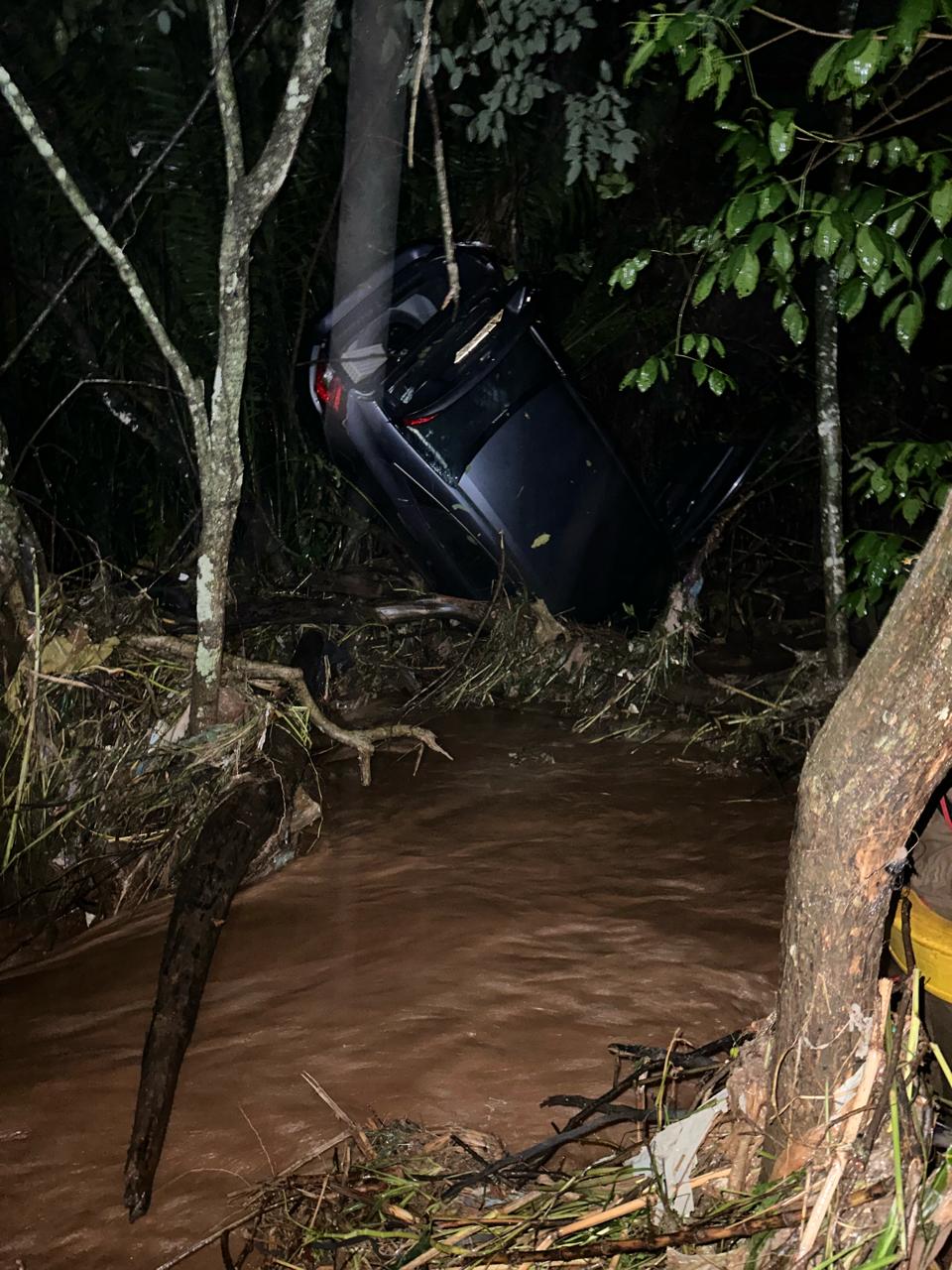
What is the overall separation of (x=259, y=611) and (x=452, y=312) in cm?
156

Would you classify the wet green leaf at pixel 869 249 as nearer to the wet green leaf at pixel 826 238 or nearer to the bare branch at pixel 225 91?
the wet green leaf at pixel 826 238

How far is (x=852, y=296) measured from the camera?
8.49ft

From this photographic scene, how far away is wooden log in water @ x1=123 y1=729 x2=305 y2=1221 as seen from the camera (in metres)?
2.36

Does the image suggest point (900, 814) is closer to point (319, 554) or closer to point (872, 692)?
point (872, 692)

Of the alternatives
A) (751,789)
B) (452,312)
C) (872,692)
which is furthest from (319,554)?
(872,692)

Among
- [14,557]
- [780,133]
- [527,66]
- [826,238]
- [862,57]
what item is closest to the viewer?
[862,57]

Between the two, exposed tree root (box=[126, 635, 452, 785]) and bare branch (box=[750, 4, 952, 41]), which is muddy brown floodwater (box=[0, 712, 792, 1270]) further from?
bare branch (box=[750, 4, 952, 41])

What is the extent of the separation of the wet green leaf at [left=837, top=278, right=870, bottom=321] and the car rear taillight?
8.47 ft

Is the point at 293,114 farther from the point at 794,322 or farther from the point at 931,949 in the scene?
the point at 931,949

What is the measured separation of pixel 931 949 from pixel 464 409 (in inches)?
128

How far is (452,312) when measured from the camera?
483cm

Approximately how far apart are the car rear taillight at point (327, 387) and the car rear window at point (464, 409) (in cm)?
30

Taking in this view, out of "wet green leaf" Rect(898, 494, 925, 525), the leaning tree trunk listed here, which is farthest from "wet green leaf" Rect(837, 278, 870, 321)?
the leaning tree trunk

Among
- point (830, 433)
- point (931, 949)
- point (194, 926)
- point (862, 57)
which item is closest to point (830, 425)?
point (830, 433)
